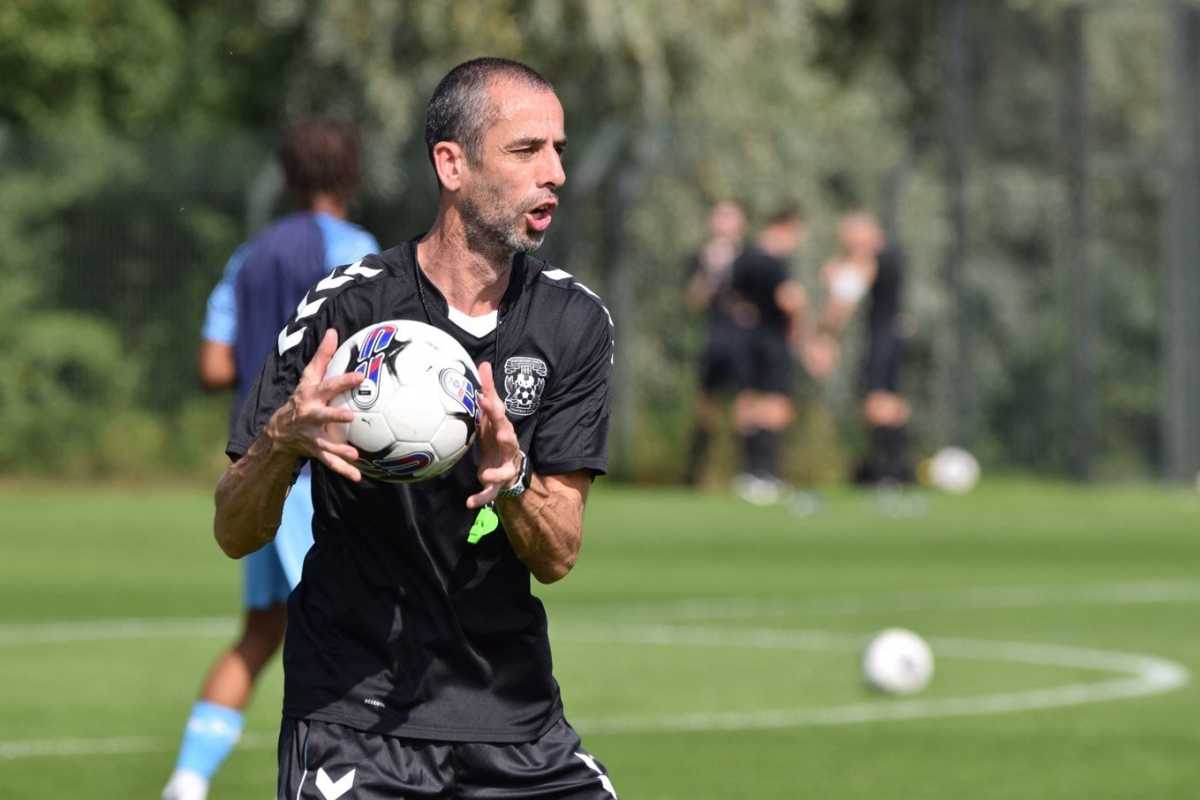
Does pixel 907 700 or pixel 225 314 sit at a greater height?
pixel 225 314

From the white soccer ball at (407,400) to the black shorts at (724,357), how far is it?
19387 mm

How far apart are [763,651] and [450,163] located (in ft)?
26.2

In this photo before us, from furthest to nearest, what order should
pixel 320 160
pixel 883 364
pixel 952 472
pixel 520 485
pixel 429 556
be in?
pixel 952 472, pixel 883 364, pixel 320 160, pixel 429 556, pixel 520 485

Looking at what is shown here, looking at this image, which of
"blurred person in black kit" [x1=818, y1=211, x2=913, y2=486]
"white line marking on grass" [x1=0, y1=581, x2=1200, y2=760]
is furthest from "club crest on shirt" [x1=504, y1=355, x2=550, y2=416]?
"blurred person in black kit" [x1=818, y1=211, x2=913, y2=486]

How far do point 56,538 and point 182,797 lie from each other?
1233 centimetres

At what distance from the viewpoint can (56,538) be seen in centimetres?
1973

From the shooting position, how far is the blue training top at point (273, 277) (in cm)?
826

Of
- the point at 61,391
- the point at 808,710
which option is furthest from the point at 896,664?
the point at 61,391

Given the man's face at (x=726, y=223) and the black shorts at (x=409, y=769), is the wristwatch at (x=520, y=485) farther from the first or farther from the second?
the man's face at (x=726, y=223)

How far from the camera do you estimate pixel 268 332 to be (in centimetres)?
835

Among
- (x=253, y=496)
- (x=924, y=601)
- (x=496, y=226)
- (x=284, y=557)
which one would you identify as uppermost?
(x=496, y=226)

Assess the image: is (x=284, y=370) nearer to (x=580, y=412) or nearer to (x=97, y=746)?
(x=580, y=412)

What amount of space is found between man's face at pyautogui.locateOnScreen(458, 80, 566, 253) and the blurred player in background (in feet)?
9.42

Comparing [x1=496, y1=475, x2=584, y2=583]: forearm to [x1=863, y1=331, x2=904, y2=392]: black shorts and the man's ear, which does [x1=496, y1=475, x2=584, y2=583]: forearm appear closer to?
the man's ear
